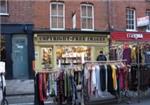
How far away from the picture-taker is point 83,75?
14352 mm

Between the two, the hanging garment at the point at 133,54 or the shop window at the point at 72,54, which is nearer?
the hanging garment at the point at 133,54

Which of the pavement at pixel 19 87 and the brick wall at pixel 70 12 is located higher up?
the brick wall at pixel 70 12

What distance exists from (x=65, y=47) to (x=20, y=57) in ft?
10.1

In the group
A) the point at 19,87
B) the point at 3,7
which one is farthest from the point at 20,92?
the point at 3,7

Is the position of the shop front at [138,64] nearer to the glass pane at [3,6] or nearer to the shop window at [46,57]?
the shop window at [46,57]

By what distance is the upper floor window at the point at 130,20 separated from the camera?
31.3m

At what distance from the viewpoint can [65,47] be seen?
92.8 ft

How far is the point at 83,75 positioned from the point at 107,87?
102cm

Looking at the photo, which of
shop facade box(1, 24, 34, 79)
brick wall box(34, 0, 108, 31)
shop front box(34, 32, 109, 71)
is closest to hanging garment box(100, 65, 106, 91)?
shop front box(34, 32, 109, 71)

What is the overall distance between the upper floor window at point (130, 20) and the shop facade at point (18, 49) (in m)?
7.77

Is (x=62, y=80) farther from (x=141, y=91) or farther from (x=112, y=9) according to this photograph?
(x=112, y=9)

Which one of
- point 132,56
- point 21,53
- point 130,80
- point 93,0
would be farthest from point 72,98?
point 93,0

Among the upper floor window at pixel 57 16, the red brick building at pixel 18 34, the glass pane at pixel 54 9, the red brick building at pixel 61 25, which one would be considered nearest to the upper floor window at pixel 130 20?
the red brick building at pixel 61 25

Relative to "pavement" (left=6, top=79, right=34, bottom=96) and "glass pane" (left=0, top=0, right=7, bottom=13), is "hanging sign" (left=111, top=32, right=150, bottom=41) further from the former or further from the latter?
"glass pane" (left=0, top=0, right=7, bottom=13)
